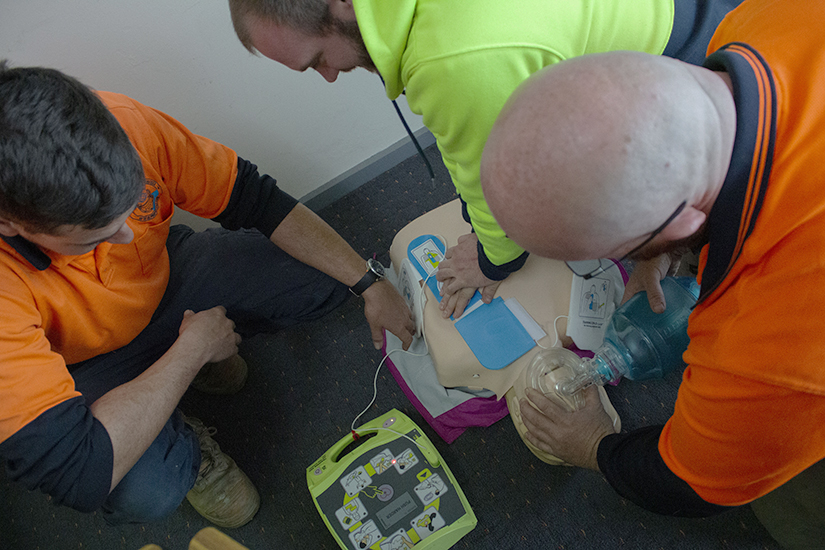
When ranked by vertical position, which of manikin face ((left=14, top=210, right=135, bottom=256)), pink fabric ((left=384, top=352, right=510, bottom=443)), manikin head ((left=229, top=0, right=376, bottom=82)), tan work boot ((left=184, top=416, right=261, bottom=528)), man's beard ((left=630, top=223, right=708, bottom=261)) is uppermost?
manikin head ((left=229, top=0, right=376, bottom=82))

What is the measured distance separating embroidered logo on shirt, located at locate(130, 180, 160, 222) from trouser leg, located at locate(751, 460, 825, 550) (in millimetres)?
1453

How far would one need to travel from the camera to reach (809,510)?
0.90m

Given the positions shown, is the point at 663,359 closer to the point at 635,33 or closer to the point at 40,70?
the point at 635,33

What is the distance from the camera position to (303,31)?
690mm

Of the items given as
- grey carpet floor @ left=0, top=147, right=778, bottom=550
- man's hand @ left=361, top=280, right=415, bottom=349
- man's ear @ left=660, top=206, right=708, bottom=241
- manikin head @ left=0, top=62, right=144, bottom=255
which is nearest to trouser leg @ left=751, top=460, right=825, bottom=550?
grey carpet floor @ left=0, top=147, right=778, bottom=550

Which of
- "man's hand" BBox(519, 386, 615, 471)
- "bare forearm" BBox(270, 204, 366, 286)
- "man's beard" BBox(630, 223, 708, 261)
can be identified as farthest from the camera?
"bare forearm" BBox(270, 204, 366, 286)

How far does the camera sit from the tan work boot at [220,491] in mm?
1169

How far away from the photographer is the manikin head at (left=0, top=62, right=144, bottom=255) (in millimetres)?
665

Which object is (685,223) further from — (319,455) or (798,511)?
(319,455)

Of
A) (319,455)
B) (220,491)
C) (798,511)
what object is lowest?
(798,511)

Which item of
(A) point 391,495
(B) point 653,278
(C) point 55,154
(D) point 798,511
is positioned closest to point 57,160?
(C) point 55,154

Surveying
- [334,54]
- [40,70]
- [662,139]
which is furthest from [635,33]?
[40,70]

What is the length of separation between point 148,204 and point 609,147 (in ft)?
3.15

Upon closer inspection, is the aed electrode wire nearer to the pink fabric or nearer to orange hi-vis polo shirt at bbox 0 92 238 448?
the pink fabric
